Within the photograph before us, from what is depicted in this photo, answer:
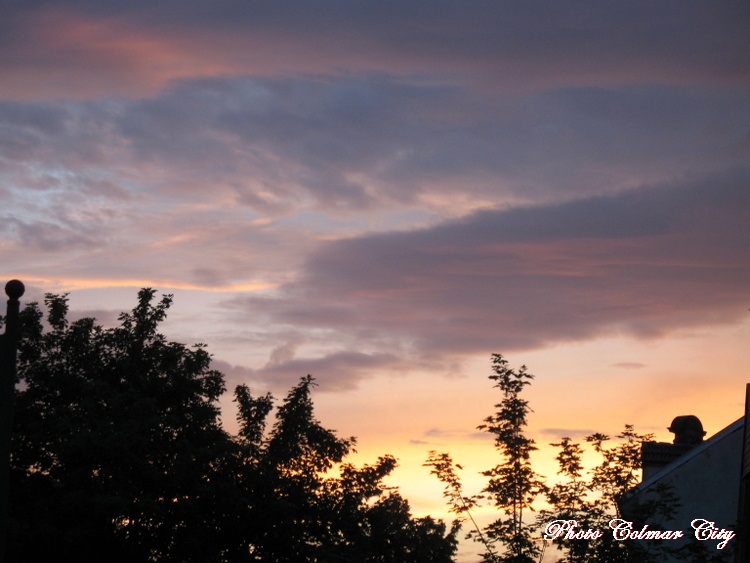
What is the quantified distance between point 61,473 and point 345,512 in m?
9.79

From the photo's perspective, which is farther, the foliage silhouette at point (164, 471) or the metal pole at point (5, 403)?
the foliage silhouette at point (164, 471)

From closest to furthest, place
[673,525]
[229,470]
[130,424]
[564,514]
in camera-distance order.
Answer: [564,514]
[673,525]
[130,424]
[229,470]

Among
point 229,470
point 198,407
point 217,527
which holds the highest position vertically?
point 198,407

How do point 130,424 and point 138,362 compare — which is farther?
point 138,362

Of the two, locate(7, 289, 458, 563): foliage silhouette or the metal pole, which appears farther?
locate(7, 289, 458, 563): foliage silhouette

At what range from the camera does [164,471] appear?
30.5 metres

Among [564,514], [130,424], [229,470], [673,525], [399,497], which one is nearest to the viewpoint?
[564,514]

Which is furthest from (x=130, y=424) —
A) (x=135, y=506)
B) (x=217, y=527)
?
(x=217, y=527)

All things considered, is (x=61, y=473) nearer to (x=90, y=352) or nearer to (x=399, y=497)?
(x=90, y=352)

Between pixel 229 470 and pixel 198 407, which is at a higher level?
pixel 198 407

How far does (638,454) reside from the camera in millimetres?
23094

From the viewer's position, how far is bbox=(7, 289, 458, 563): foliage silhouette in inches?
1146

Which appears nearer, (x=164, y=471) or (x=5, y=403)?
(x=5, y=403)

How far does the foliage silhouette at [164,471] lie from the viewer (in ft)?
95.5
